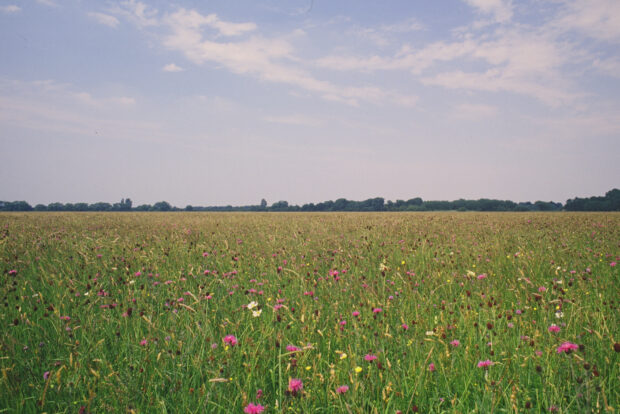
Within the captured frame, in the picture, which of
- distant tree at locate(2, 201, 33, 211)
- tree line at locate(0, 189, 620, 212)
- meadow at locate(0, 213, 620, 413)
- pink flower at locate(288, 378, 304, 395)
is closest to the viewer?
pink flower at locate(288, 378, 304, 395)

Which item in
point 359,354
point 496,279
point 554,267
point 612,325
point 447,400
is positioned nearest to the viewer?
point 447,400

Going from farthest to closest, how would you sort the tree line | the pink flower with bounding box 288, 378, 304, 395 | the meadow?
the tree line < the meadow < the pink flower with bounding box 288, 378, 304, 395

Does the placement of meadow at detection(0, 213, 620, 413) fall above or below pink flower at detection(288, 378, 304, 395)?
below

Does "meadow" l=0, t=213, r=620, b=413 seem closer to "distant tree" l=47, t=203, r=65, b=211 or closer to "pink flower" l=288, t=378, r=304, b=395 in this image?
"pink flower" l=288, t=378, r=304, b=395

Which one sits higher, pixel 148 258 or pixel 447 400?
pixel 148 258

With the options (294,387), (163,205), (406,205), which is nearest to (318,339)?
(294,387)

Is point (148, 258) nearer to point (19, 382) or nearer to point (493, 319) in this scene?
point (19, 382)

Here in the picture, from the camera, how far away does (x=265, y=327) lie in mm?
2934

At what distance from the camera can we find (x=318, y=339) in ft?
8.70

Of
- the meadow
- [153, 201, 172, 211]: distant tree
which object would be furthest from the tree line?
the meadow

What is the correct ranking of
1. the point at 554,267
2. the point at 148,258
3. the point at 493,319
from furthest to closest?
the point at 148,258 → the point at 554,267 → the point at 493,319

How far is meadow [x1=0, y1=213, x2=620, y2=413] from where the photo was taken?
1.85 metres

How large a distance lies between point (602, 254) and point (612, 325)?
151 inches

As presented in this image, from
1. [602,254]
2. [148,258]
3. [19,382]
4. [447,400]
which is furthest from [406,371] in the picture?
[602,254]
